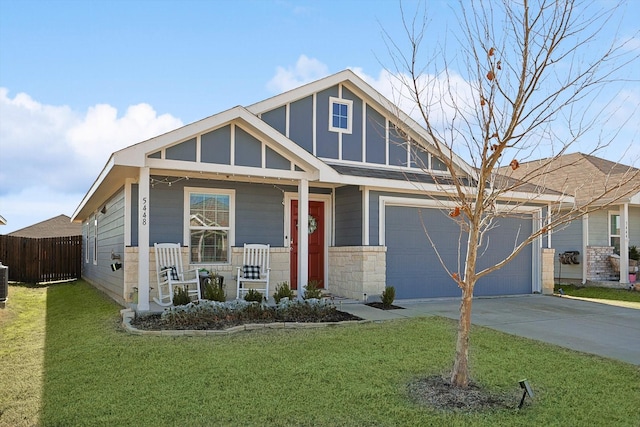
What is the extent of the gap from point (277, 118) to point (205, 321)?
513cm

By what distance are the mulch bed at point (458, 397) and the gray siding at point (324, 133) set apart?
23.9ft

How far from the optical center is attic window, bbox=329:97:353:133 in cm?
1135

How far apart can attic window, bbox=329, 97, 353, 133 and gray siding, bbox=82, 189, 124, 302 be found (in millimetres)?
4836

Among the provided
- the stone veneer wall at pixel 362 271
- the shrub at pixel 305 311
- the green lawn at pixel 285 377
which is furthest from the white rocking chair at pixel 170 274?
the stone veneer wall at pixel 362 271

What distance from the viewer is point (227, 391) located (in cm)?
439

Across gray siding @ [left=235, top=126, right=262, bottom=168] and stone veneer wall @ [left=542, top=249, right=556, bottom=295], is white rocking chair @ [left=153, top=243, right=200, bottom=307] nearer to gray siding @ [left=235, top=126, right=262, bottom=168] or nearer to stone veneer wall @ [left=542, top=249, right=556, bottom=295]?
gray siding @ [left=235, top=126, right=262, bottom=168]

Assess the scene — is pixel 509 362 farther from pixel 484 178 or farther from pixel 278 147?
pixel 278 147

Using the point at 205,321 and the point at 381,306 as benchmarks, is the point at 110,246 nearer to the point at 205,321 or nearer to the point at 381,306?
the point at 205,321

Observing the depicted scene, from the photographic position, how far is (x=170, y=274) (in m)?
8.88

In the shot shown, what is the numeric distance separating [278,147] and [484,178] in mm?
5522

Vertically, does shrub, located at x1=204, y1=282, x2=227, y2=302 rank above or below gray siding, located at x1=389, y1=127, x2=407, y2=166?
below

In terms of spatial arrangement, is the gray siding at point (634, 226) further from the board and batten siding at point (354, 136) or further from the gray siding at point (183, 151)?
the gray siding at point (183, 151)

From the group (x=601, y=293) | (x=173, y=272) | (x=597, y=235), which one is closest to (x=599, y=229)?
(x=597, y=235)

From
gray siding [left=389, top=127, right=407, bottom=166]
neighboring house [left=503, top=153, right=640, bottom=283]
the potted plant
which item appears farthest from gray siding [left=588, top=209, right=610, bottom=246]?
gray siding [left=389, top=127, right=407, bottom=166]
